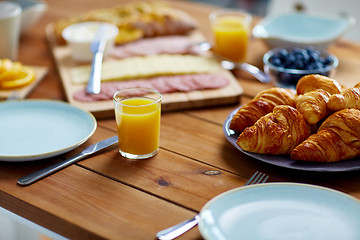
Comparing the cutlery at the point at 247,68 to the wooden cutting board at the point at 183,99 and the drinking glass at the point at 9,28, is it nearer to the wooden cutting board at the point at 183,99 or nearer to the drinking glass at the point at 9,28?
the wooden cutting board at the point at 183,99

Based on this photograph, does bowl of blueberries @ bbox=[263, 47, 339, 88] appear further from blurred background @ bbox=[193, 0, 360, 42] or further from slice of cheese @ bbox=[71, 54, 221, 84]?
blurred background @ bbox=[193, 0, 360, 42]

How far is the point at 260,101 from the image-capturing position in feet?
3.63

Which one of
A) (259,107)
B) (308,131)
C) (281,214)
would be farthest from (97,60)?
(281,214)

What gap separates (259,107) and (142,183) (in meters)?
0.32

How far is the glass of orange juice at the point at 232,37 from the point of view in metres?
1.67

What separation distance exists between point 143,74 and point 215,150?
0.49m

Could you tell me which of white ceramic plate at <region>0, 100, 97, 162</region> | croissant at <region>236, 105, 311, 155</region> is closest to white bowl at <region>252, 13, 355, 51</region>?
croissant at <region>236, 105, 311, 155</region>

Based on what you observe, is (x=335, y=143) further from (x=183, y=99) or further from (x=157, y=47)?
(x=157, y=47)

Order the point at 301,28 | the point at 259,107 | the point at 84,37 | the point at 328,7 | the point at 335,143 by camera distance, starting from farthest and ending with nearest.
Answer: the point at 328,7 < the point at 301,28 < the point at 84,37 < the point at 259,107 < the point at 335,143

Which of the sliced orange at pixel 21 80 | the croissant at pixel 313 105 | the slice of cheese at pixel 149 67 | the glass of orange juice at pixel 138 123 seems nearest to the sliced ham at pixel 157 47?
Result: the slice of cheese at pixel 149 67

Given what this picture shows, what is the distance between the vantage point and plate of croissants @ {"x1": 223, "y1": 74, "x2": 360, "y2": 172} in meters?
0.98

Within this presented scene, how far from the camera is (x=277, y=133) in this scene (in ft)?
3.30

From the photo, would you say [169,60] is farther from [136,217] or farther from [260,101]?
[136,217]

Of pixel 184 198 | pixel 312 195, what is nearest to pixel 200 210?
pixel 184 198
